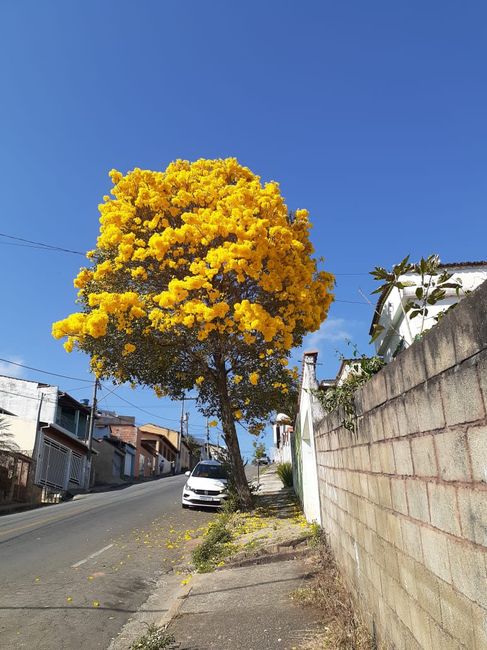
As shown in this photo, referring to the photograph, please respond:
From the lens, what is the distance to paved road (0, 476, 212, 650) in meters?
5.14

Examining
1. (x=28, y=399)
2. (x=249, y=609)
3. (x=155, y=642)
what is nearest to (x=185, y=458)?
(x=28, y=399)

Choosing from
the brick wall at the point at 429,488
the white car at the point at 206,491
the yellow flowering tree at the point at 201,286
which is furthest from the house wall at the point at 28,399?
the brick wall at the point at 429,488

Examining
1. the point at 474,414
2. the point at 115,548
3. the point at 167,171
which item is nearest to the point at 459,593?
the point at 474,414

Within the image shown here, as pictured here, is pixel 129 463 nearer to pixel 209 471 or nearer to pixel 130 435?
pixel 130 435

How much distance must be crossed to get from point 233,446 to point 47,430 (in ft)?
63.4

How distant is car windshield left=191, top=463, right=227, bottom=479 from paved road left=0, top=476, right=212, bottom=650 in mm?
1299

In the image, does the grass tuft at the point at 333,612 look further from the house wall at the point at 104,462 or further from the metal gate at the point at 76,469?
the house wall at the point at 104,462

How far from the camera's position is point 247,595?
5633 mm

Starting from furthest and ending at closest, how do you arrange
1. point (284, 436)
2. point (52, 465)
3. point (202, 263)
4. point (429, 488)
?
point (284, 436), point (52, 465), point (202, 263), point (429, 488)

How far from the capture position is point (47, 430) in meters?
28.4

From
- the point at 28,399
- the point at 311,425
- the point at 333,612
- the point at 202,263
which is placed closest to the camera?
the point at 333,612

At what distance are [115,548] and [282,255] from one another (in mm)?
7345

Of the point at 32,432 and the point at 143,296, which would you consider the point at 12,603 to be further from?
the point at 32,432

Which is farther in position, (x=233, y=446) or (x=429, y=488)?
(x=233, y=446)
